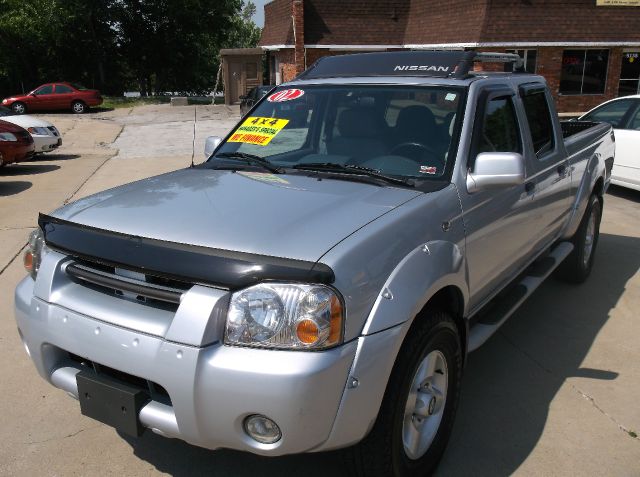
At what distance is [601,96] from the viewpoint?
2256 centimetres

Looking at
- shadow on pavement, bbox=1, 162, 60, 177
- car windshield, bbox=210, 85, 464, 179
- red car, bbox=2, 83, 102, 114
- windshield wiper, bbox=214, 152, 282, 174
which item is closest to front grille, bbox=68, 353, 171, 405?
windshield wiper, bbox=214, 152, 282, 174

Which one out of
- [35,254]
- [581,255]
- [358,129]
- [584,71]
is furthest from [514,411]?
[584,71]

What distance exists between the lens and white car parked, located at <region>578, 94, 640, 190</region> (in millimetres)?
8648

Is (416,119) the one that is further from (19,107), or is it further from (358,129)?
(19,107)

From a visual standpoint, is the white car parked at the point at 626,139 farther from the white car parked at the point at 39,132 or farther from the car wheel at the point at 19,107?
the car wheel at the point at 19,107

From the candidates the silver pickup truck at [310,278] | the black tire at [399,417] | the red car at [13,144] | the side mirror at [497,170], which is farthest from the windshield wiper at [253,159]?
the red car at [13,144]

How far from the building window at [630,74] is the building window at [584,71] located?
82 cm

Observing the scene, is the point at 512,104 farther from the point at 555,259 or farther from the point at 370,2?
the point at 370,2

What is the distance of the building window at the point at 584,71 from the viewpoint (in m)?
22.1

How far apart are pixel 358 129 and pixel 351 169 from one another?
0.42 metres

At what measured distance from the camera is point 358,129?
11.8ft

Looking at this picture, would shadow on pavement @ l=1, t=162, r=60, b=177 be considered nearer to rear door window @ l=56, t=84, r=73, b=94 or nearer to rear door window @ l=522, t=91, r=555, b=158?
rear door window @ l=522, t=91, r=555, b=158

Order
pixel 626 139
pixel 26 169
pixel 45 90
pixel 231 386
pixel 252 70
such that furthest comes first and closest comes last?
1. pixel 252 70
2. pixel 45 90
3. pixel 26 169
4. pixel 626 139
5. pixel 231 386

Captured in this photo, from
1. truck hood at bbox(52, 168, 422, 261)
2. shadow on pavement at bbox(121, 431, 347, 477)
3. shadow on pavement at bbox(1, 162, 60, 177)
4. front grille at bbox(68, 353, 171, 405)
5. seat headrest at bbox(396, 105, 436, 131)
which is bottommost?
shadow on pavement at bbox(1, 162, 60, 177)
